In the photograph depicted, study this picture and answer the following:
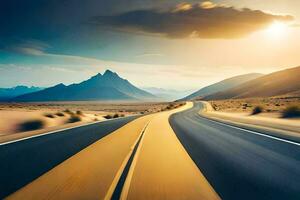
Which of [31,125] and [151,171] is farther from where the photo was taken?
[31,125]

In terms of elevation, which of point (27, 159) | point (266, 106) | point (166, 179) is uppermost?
point (266, 106)

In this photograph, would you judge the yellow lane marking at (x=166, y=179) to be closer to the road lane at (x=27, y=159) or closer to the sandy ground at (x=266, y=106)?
the road lane at (x=27, y=159)

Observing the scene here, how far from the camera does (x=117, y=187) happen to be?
7.25m

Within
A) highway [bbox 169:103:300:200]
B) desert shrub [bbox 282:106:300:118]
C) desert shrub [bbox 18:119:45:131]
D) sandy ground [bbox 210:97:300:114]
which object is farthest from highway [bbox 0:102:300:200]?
sandy ground [bbox 210:97:300:114]

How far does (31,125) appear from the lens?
87.7 feet

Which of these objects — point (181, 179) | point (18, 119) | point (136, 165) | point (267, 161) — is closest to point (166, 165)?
point (136, 165)

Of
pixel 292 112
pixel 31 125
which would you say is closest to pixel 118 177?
pixel 31 125

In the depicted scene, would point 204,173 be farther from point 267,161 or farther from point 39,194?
point 39,194

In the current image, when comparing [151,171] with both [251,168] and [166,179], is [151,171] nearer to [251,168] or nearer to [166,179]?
[166,179]

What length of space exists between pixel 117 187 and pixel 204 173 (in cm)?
257

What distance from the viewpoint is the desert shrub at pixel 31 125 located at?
25.8m

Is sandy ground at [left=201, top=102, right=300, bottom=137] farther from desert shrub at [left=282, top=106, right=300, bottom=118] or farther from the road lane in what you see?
the road lane

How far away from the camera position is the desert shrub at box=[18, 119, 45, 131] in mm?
25797

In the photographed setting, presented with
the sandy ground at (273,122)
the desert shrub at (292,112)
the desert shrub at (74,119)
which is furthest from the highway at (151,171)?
the desert shrub at (292,112)
